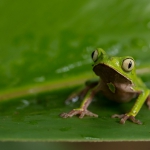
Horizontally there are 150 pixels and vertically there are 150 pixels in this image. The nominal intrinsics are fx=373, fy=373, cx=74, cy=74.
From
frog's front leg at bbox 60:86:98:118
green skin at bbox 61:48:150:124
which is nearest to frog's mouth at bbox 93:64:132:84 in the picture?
green skin at bbox 61:48:150:124

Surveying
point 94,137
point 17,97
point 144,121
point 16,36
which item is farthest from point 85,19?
point 94,137

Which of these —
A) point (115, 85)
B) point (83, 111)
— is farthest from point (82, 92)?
point (83, 111)

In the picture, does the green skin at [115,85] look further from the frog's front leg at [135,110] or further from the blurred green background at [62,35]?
the blurred green background at [62,35]

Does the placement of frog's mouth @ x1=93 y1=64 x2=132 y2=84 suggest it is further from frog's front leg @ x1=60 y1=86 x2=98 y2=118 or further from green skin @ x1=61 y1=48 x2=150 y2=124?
frog's front leg @ x1=60 y1=86 x2=98 y2=118

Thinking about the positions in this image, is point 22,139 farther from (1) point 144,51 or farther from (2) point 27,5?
(1) point 144,51

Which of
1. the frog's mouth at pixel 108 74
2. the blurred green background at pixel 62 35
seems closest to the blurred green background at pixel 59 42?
the blurred green background at pixel 62 35

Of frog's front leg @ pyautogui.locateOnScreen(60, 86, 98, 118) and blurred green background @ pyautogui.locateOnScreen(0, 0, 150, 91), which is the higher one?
blurred green background @ pyautogui.locateOnScreen(0, 0, 150, 91)

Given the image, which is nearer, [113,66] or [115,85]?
[113,66]

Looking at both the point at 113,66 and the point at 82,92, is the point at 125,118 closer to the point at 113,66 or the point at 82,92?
the point at 113,66
